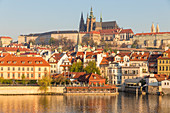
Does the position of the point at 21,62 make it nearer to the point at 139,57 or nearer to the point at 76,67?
the point at 76,67

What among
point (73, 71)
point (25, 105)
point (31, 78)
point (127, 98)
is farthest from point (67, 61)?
point (25, 105)

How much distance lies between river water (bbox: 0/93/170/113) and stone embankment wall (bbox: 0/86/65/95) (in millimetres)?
2823

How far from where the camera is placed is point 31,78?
283 feet

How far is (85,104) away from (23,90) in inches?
650

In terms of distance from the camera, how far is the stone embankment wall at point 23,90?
250 feet

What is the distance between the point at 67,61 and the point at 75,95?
25.7 meters

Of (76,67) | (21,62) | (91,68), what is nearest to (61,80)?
(21,62)

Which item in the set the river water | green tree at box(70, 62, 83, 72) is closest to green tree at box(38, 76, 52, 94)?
the river water

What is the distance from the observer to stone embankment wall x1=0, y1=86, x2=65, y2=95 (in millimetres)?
76312

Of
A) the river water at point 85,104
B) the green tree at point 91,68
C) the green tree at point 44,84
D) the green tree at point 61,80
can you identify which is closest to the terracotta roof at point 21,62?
the green tree at point 61,80

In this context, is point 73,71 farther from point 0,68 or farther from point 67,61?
point 0,68

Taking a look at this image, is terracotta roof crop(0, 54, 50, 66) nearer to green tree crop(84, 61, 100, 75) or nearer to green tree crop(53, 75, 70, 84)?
green tree crop(53, 75, 70, 84)

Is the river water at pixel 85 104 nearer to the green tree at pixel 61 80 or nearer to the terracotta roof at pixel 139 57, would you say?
the green tree at pixel 61 80

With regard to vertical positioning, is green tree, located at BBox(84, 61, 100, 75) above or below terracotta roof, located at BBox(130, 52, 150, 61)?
below
